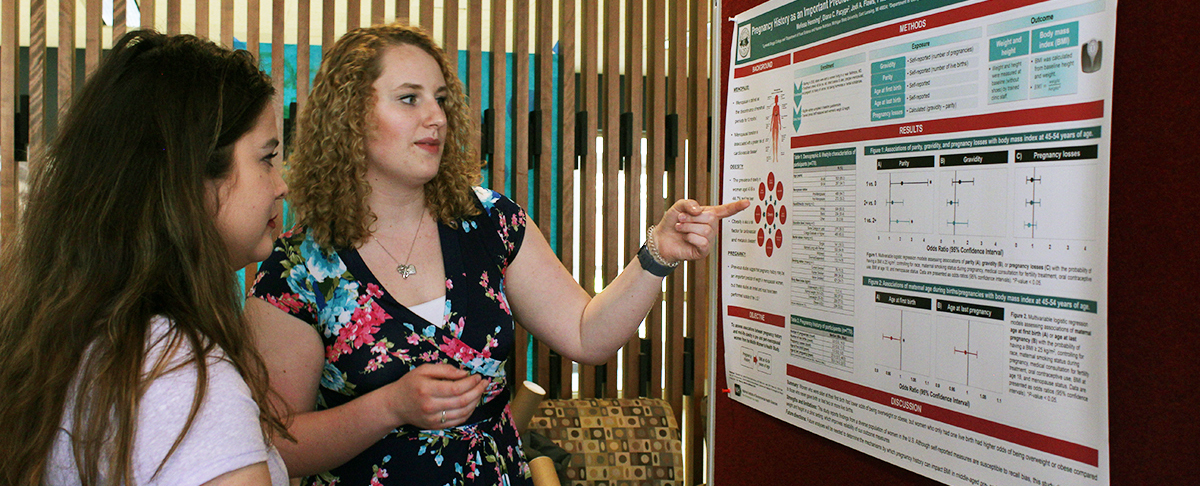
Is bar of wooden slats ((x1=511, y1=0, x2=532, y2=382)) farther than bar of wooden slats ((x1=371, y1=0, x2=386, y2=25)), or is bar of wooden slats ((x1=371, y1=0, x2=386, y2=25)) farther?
bar of wooden slats ((x1=511, y1=0, x2=532, y2=382))

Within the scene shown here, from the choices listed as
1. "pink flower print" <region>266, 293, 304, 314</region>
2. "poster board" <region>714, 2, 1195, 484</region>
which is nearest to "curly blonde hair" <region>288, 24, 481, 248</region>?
"pink flower print" <region>266, 293, 304, 314</region>

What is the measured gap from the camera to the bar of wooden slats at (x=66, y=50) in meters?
3.18

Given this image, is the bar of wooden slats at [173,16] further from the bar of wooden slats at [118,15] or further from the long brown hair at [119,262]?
the long brown hair at [119,262]

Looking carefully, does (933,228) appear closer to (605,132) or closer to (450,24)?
(605,132)

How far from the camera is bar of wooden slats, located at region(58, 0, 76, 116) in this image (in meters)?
3.18

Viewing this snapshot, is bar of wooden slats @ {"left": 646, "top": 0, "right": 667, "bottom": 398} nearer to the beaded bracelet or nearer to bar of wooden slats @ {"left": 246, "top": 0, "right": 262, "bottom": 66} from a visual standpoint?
bar of wooden slats @ {"left": 246, "top": 0, "right": 262, "bottom": 66}

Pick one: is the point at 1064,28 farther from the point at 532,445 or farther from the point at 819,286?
the point at 532,445

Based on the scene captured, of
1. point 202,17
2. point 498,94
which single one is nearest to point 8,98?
point 202,17

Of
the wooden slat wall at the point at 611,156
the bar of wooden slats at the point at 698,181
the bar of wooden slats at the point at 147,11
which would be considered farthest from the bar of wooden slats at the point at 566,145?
the bar of wooden slats at the point at 147,11

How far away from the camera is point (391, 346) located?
4.91ft

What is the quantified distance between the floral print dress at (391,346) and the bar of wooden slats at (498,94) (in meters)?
1.95

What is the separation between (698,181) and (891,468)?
248cm

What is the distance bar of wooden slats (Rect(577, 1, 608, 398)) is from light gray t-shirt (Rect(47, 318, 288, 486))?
2.80 meters

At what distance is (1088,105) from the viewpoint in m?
0.97
